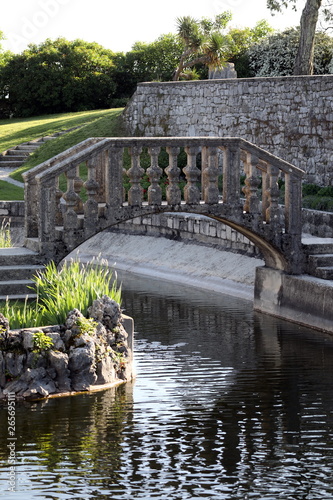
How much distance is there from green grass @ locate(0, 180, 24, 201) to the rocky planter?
1977 cm

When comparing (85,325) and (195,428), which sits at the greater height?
(85,325)

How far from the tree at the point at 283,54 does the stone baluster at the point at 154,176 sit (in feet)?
86.1

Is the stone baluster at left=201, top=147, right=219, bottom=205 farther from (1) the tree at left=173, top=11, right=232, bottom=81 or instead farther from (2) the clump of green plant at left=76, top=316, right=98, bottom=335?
(1) the tree at left=173, top=11, right=232, bottom=81

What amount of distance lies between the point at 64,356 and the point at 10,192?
21.4 metres

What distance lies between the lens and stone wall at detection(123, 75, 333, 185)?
31594mm

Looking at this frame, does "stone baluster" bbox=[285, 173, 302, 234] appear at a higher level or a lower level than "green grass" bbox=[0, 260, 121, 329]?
higher

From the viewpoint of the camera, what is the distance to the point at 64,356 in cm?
1512

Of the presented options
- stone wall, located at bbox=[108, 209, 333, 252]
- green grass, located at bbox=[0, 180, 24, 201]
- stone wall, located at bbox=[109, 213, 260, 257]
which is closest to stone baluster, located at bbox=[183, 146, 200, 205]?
stone wall, located at bbox=[108, 209, 333, 252]

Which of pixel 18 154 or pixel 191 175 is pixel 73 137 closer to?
pixel 18 154

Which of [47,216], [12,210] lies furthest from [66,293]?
[12,210]

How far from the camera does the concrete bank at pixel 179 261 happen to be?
25.9m

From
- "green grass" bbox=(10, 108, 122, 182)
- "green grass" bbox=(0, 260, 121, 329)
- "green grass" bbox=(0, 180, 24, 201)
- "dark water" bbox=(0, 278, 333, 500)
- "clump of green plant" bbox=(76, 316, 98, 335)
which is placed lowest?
"dark water" bbox=(0, 278, 333, 500)

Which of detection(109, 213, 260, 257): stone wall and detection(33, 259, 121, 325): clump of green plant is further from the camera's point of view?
detection(109, 213, 260, 257): stone wall

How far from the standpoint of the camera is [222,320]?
21.8 m
